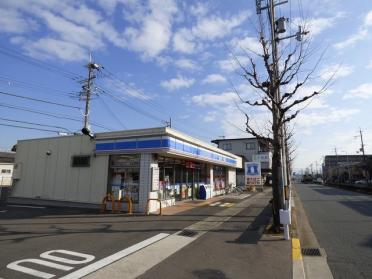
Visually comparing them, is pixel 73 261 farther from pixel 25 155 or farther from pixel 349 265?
pixel 25 155

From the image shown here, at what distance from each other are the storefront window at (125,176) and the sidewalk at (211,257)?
5.69m

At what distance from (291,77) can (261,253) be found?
6.42 metres

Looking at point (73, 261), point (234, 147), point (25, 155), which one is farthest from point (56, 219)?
point (234, 147)

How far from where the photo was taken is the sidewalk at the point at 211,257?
6.44 m

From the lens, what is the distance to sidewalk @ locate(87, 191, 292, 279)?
6.44 metres

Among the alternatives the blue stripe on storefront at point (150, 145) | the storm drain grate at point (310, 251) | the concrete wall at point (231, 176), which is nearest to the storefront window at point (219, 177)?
the concrete wall at point (231, 176)

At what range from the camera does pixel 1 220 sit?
42.5 ft

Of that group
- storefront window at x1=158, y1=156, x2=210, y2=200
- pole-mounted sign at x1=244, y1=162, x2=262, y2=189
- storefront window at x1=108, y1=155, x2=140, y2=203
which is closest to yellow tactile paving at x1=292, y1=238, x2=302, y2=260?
storefront window at x1=108, y1=155, x2=140, y2=203

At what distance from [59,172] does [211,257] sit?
1349cm

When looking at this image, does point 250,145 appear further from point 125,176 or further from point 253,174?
point 125,176

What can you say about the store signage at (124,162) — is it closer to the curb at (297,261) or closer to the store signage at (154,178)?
the store signage at (154,178)

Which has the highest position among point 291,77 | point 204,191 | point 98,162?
point 291,77

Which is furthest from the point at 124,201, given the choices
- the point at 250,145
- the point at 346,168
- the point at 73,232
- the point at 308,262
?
the point at 346,168

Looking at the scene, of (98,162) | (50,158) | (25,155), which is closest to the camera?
(98,162)
